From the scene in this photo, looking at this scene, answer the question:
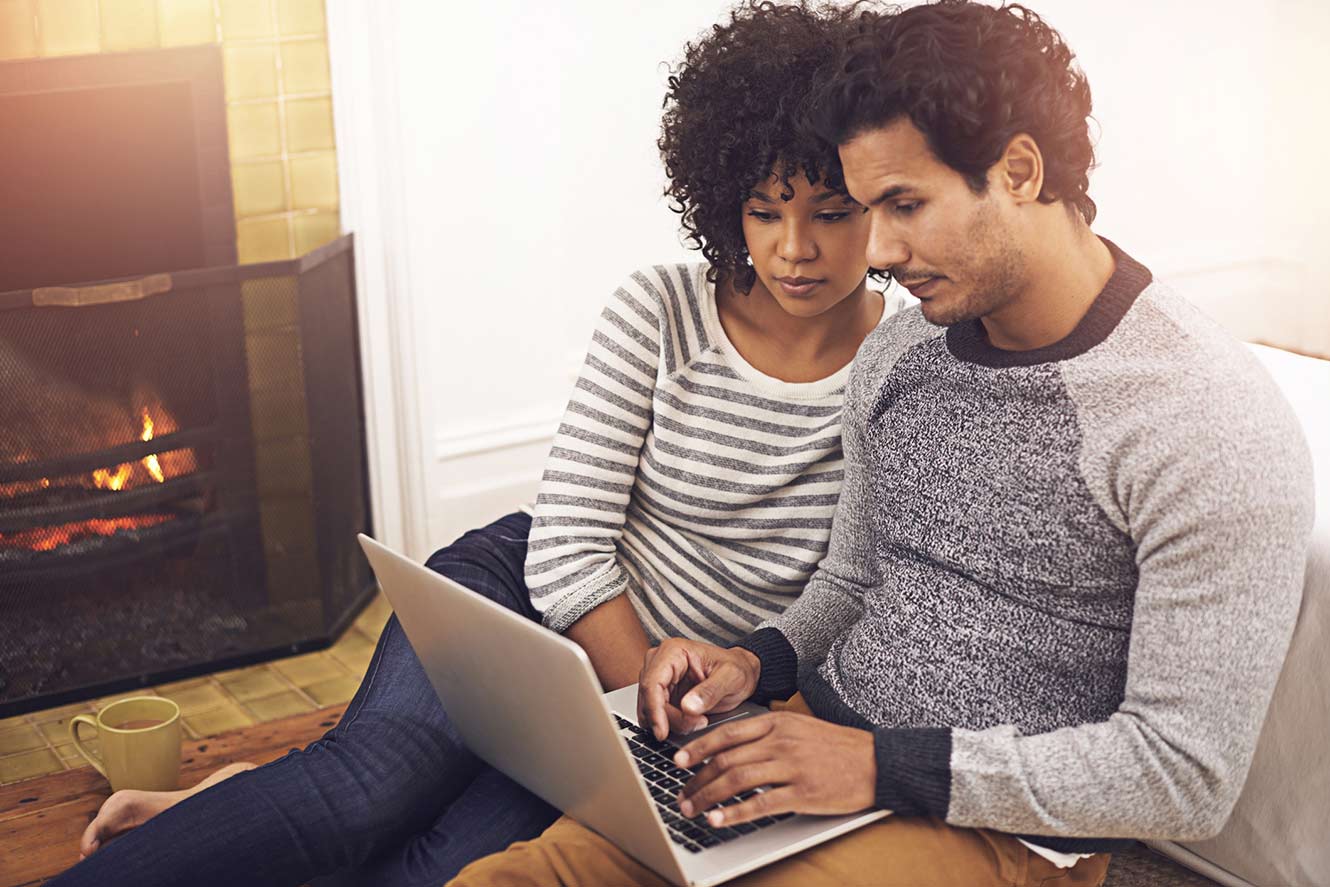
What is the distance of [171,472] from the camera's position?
2201 mm

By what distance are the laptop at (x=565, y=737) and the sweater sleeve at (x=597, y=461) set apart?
21cm

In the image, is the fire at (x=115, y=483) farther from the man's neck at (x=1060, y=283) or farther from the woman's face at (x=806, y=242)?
the man's neck at (x=1060, y=283)

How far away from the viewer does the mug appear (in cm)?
176

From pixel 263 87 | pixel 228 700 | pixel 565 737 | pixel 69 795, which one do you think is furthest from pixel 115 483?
pixel 565 737

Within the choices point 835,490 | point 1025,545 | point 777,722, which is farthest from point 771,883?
point 835,490

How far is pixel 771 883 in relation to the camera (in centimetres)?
105

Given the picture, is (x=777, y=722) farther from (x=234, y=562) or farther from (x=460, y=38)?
(x=460, y=38)

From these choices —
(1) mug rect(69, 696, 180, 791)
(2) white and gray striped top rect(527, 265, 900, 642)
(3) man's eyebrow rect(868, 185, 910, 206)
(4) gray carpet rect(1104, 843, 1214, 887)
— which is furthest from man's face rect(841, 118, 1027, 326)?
(1) mug rect(69, 696, 180, 791)

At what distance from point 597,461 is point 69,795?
Answer: 0.97 meters

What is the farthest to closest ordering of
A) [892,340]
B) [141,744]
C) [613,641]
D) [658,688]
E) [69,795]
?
1. [69,795]
2. [141,744]
3. [613,641]
4. [892,340]
5. [658,688]

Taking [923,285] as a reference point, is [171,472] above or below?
below

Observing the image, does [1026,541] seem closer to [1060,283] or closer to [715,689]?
[1060,283]

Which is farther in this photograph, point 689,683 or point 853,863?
point 689,683

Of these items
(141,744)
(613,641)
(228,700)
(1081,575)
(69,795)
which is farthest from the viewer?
(228,700)
